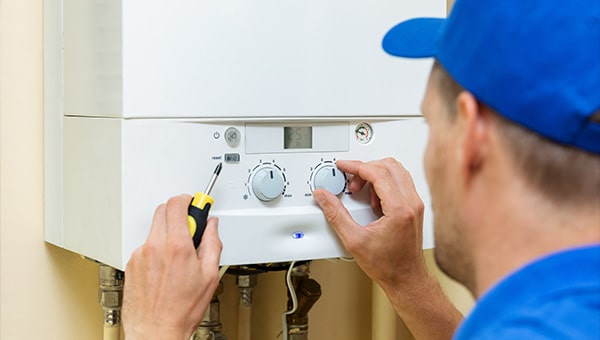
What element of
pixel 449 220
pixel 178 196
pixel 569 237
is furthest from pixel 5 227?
pixel 569 237

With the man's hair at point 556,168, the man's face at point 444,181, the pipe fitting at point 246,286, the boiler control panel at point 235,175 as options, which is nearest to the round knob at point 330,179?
the boiler control panel at point 235,175

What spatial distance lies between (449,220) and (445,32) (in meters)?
0.15

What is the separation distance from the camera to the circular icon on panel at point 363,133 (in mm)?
1118

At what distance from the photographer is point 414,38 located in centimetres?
79

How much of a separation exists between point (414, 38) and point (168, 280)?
377 mm

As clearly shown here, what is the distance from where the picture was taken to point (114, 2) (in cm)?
98

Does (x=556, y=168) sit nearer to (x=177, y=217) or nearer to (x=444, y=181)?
(x=444, y=181)

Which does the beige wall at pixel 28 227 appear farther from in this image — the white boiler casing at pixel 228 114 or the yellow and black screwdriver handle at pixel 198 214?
the yellow and black screwdriver handle at pixel 198 214

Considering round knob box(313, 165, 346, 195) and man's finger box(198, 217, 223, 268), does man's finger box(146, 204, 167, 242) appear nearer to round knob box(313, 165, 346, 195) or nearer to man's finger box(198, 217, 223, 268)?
man's finger box(198, 217, 223, 268)

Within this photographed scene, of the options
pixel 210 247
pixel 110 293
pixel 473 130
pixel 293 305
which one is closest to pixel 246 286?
pixel 293 305

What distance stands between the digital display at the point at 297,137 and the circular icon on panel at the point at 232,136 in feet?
0.21

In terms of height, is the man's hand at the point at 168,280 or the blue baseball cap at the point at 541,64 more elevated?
the blue baseball cap at the point at 541,64

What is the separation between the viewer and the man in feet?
1.94

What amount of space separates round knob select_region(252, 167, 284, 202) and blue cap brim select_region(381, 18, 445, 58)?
0.29 m
